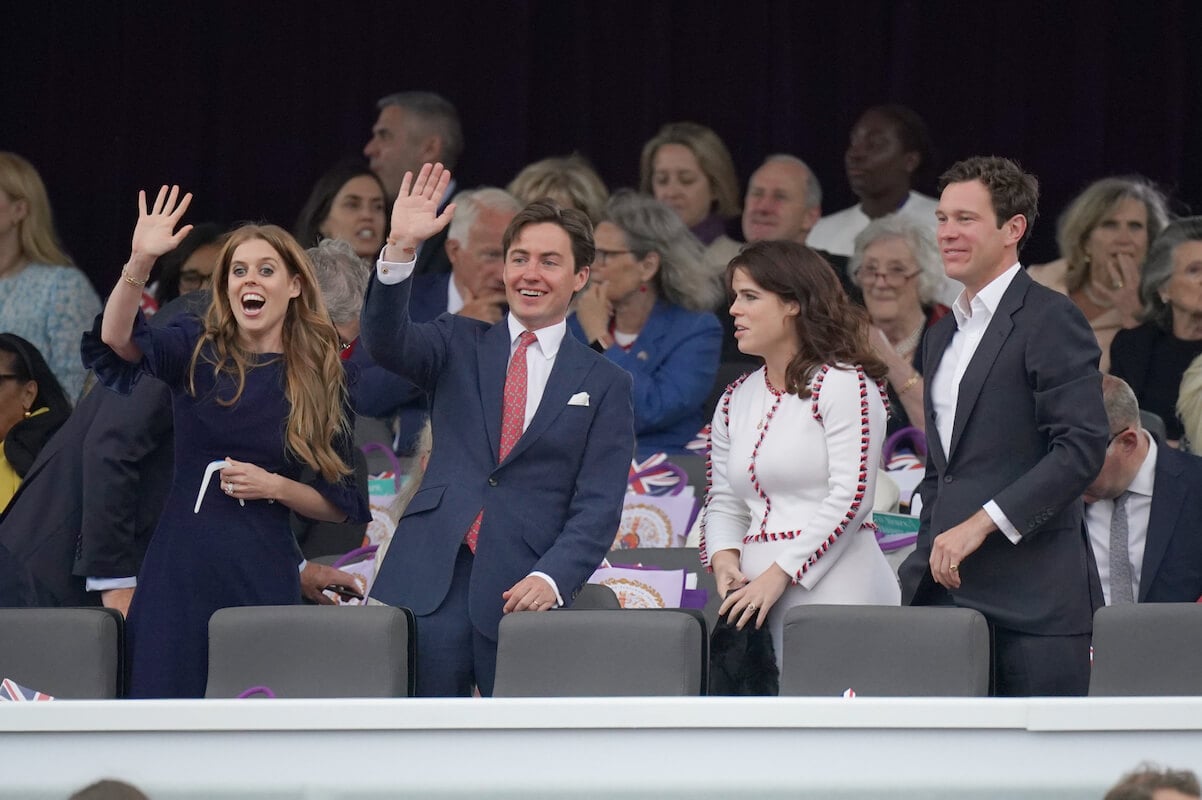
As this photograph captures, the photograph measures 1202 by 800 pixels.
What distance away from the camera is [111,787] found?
2375mm

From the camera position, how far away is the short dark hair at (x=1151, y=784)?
7.22 ft

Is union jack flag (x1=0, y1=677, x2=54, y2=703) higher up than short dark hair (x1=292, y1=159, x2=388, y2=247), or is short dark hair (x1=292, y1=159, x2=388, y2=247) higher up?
short dark hair (x1=292, y1=159, x2=388, y2=247)

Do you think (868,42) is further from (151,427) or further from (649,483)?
(151,427)

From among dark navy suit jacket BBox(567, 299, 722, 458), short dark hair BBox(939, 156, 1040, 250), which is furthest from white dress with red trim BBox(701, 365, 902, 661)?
dark navy suit jacket BBox(567, 299, 722, 458)

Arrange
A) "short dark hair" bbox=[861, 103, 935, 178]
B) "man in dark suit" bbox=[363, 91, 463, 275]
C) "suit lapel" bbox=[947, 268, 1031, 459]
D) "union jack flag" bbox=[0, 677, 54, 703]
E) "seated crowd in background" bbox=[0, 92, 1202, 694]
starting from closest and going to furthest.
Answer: "union jack flag" bbox=[0, 677, 54, 703] → "suit lapel" bbox=[947, 268, 1031, 459] → "seated crowd in background" bbox=[0, 92, 1202, 694] → "short dark hair" bbox=[861, 103, 935, 178] → "man in dark suit" bbox=[363, 91, 463, 275]

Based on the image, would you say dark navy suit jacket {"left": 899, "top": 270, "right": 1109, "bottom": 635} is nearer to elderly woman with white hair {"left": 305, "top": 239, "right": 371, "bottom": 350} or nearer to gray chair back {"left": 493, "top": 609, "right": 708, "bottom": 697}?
gray chair back {"left": 493, "top": 609, "right": 708, "bottom": 697}

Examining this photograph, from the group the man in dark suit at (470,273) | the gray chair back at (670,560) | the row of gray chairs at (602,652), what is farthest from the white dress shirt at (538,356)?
→ the man in dark suit at (470,273)

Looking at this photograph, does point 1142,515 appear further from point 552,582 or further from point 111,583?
point 111,583

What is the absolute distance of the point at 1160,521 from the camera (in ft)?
12.9

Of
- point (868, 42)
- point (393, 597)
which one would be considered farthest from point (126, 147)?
point (393, 597)

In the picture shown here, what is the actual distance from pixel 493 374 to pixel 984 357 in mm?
975

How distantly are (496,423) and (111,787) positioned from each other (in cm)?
147

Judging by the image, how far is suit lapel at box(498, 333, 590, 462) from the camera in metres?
3.68

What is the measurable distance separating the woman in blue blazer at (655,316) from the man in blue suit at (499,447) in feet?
4.91
